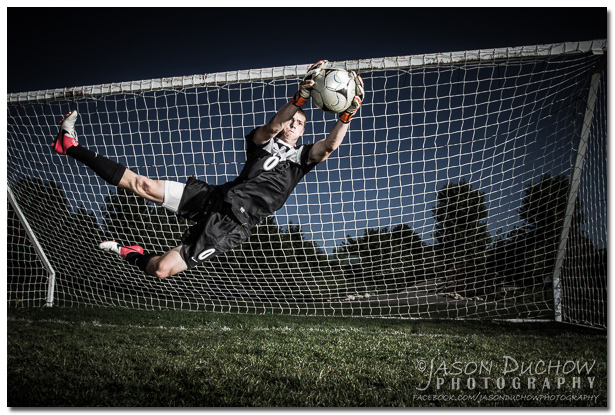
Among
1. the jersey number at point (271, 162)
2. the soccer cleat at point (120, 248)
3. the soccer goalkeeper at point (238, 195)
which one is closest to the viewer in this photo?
the soccer goalkeeper at point (238, 195)

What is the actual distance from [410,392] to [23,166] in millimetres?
6434

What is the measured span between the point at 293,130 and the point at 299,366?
2.23m

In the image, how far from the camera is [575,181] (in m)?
4.96

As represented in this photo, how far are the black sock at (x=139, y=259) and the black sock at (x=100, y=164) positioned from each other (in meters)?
0.96

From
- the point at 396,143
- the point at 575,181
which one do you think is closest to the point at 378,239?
the point at 396,143

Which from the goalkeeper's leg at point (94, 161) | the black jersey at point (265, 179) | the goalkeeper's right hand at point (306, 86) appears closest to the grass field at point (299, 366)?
the black jersey at point (265, 179)

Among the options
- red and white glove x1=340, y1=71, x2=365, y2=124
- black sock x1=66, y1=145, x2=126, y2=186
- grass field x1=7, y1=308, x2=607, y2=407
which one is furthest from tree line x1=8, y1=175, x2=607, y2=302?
black sock x1=66, y1=145, x2=126, y2=186

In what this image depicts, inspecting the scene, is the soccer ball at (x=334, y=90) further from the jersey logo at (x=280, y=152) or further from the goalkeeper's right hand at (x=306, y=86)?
the jersey logo at (x=280, y=152)

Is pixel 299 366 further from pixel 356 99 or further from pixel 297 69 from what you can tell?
pixel 297 69

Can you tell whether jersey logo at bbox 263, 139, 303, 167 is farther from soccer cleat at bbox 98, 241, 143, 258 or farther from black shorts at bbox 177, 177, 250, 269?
soccer cleat at bbox 98, 241, 143, 258

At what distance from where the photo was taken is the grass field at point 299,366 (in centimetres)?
247

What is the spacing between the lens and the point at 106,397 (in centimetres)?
240

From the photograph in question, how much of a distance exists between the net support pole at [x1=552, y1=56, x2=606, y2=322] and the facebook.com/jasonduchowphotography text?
8.45ft

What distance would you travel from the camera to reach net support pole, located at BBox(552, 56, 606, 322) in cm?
424
